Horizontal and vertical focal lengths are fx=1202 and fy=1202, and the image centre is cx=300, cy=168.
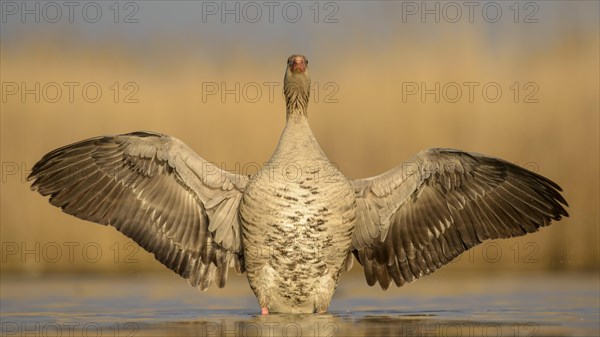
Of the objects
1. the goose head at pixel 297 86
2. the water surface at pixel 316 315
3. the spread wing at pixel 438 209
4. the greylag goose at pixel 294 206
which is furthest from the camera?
the goose head at pixel 297 86

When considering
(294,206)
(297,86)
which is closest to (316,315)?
(294,206)

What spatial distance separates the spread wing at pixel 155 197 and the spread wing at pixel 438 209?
1.45 metres

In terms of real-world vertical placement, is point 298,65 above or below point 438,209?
above

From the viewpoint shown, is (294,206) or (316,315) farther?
(316,315)

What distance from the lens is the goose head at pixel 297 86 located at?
43.0 feet

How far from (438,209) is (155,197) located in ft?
10.1

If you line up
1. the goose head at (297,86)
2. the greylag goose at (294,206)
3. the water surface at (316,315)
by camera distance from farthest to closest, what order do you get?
the goose head at (297,86) → the greylag goose at (294,206) → the water surface at (316,315)

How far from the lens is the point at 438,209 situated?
43.1 ft

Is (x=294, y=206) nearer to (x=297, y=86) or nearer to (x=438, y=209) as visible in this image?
(x=297, y=86)

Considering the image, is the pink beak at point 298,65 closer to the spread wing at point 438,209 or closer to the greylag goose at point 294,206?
the greylag goose at point 294,206

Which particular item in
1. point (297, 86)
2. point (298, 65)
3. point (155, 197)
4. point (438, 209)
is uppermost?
point (298, 65)

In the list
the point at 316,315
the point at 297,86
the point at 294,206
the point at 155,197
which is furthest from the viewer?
the point at 297,86

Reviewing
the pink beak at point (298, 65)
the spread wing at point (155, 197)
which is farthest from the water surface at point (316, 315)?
the pink beak at point (298, 65)

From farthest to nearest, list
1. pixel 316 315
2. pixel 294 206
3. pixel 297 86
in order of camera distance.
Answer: pixel 297 86 < pixel 316 315 < pixel 294 206
